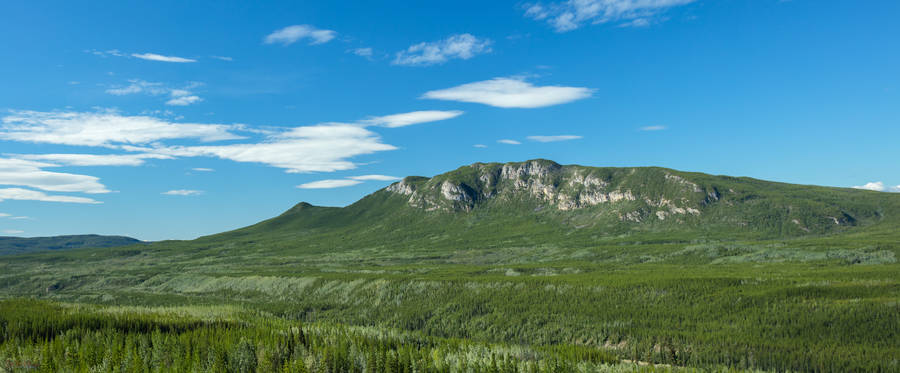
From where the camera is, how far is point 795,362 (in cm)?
4909

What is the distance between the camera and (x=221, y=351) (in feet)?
123

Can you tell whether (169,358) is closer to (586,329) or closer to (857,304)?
(586,329)

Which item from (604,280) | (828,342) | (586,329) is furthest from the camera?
(604,280)

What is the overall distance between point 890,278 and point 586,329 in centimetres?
5100

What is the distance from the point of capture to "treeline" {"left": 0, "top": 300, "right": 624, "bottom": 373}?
3478cm

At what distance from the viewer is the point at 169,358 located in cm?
3766

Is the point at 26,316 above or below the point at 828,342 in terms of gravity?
above

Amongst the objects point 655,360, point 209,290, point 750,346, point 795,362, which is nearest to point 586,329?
point 655,360

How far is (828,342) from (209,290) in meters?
139

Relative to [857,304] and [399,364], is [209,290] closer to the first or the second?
[399,364]

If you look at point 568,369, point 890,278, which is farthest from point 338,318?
point 890,278

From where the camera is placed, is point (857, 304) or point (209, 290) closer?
point (857, 304)

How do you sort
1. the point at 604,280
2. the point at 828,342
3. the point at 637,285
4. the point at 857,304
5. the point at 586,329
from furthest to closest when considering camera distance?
the point at 604,280 → the point at 637,285 → the point at 586,329 → the point at 857,304 → the point at 828,342

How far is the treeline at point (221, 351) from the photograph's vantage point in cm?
3478
